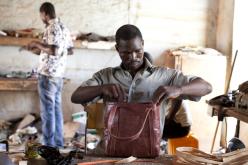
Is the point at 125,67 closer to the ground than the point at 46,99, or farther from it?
farther from it

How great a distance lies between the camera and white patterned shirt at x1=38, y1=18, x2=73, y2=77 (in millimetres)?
4871

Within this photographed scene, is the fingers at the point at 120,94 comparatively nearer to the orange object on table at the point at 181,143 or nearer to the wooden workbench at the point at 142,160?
the wooden workbench at the point at 142,160

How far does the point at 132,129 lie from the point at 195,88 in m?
0.50

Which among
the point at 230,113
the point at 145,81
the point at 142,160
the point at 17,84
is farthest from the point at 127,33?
the point at 17,84

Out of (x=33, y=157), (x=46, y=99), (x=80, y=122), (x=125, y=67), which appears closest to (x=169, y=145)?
(x=125, y=67)

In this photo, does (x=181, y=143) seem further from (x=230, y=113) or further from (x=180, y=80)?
(x=230, y=113)

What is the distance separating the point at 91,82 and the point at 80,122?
3743 millimetres

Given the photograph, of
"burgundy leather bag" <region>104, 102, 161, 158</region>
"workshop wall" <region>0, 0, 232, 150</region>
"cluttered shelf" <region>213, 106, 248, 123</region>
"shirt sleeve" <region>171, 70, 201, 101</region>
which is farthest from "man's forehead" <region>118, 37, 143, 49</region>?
"workshop wall" <region>0, 0, 232, 150</region>

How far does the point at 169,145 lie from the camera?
2898mm

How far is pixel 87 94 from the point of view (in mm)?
2377

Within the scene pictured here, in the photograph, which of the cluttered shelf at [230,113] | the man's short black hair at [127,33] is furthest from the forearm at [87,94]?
the cluttered shelf at [230,113]

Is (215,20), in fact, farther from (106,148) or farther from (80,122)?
(106,148)

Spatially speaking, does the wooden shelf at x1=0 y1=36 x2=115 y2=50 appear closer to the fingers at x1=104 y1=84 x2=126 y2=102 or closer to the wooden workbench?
the fingers at x1=104 y1=84 x2=126 y2=102

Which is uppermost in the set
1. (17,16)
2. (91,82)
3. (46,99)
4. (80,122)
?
(17,16)
